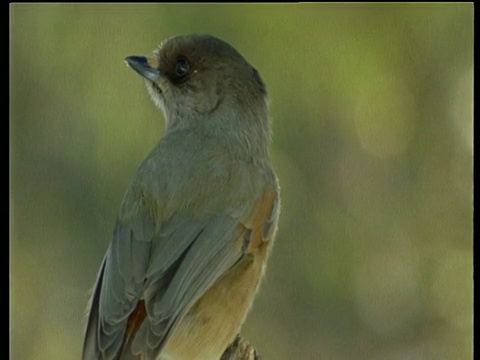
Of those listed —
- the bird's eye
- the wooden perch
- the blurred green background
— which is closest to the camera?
the wooden perch

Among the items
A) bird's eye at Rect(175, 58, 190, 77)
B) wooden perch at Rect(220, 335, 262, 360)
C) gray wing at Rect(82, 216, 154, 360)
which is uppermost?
bird's eye at Rect(175, 58, 190, 77)

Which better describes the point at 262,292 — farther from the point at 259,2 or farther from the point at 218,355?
the point at 259,2

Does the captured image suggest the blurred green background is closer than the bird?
No

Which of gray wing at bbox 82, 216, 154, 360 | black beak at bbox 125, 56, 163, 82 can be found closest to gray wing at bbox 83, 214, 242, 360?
gray wing at bbox 82, 216, 154, 360

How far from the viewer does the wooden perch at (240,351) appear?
22.0 feet

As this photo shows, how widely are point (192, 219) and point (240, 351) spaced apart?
64cm

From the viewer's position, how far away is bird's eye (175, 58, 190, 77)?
6996 millimetres

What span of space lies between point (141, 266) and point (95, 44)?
1.21 m

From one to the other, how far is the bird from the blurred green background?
0.18m

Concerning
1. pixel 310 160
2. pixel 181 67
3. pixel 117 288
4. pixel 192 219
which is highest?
pixel 181 67

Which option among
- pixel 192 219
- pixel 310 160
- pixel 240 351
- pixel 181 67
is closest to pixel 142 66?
pixel 181 67

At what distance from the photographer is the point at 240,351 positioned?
6.74 meters

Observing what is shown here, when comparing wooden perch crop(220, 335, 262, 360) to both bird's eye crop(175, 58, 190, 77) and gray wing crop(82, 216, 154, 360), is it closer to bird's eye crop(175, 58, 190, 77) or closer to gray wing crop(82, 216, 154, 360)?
gray wing crop(82, 216, 154, 360)

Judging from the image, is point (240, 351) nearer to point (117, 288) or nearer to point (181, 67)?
point (117, 288)
